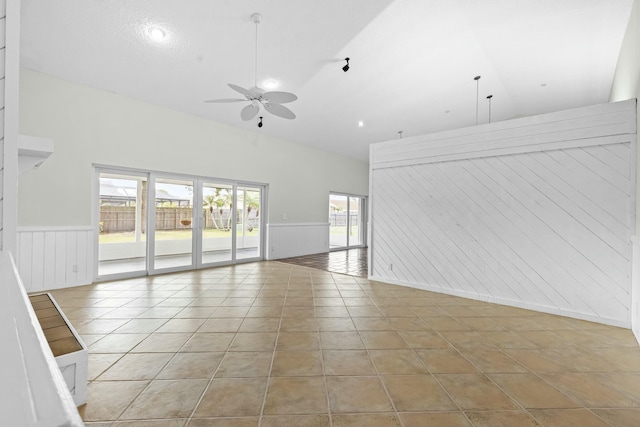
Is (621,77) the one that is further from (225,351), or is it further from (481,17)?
(225,351)

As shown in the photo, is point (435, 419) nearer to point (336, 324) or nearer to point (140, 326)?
point (336, 324)

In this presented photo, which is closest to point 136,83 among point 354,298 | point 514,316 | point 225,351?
point 225,351

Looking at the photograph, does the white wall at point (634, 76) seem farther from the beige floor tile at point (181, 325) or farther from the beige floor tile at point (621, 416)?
the beige floor tile at point (181, 325)

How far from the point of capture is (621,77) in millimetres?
4078

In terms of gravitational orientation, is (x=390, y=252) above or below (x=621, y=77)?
below

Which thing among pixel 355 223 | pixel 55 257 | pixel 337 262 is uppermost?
pixel 355 223

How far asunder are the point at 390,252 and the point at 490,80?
3499mm

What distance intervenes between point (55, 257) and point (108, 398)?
141 inches

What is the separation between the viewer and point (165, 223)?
5637 millimetres

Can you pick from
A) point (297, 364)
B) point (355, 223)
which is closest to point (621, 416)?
point (297, 364)

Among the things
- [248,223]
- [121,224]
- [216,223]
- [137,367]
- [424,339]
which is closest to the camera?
[137,367]

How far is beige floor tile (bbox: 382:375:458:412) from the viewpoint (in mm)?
1885

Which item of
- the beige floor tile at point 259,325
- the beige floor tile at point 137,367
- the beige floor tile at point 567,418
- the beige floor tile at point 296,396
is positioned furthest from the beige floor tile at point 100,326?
the beige floor tile at point 567,418

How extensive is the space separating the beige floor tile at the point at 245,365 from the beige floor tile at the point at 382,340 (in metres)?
0.91
